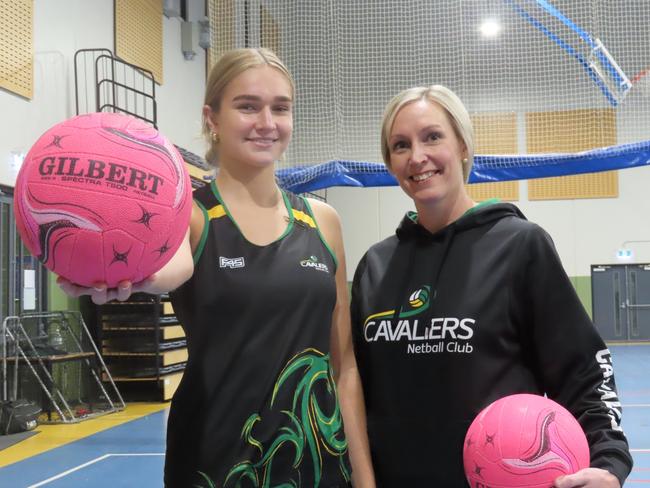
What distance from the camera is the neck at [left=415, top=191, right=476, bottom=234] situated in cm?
179

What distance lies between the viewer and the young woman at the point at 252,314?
1.52 m

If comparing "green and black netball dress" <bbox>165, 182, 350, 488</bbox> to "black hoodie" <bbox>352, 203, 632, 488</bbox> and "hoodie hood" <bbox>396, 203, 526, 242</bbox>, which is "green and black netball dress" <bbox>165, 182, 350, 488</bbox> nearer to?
"black hoodie" <bbox>352, 203, 632, 488</bbox>

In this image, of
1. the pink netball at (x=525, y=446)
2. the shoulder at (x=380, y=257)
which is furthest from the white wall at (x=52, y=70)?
the pink netball at (x=525, y=446)

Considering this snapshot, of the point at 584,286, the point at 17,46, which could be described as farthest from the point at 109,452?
the point at 584,286

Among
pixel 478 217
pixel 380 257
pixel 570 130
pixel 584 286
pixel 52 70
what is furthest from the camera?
pixel 584 286

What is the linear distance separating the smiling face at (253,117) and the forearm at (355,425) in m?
0.59

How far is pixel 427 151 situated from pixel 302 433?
0.73 meters

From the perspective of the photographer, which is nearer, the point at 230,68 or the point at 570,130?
the point at 230,68

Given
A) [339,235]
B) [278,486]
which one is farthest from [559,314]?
[278,486]

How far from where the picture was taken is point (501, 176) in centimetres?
624

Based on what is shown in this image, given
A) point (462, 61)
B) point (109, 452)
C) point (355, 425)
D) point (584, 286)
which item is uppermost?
point (462, 61)

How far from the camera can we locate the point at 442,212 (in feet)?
5.90

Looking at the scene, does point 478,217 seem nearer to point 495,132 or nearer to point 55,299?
point 55,299

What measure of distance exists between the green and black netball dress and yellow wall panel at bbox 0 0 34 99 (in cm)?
627
